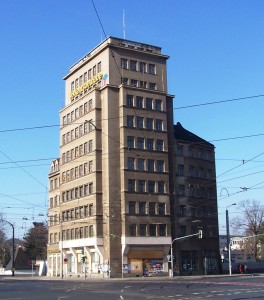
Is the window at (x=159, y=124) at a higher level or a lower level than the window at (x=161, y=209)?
higher

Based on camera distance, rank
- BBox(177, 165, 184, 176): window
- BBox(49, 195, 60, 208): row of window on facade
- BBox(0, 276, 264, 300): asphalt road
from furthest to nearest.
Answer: BBox(49, 195, 60, 208): row of window on facade
BBox(177, 165, 184, 176): window
BBox(0, 276, 264, 300): asphalt road

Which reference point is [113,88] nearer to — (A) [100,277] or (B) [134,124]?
(B) [134,124]

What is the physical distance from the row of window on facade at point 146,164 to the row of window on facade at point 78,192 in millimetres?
6700

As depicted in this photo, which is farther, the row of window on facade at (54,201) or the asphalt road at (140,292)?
the row of window on facade at (54,201)

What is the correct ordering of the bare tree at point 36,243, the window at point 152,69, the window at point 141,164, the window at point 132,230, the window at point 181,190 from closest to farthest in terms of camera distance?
the window at point 132,230, the window at point 141,164, the window at point 152,69, the window at point 181,190, the bare tree at point 36,243

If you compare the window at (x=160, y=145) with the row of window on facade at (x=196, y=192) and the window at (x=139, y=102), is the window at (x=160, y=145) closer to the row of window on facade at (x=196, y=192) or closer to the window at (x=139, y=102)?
the window at (x=139, y=102)

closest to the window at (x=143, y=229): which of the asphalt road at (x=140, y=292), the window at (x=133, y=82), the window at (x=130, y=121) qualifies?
the window at (x=130, y=121)

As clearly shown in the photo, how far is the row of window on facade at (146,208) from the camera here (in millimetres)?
73250

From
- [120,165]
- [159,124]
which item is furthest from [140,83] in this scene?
[120,165]

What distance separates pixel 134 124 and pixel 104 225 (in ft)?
50.0

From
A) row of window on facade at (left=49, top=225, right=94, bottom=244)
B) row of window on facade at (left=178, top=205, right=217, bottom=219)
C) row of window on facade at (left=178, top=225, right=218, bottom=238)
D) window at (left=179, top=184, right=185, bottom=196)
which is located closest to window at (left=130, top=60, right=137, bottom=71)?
window at (left=179, top=184, right=185, bottom=196)

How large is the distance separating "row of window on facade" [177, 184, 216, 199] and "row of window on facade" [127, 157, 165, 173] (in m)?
6.34

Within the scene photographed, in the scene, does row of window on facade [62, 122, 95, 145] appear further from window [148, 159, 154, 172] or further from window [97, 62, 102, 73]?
window [148, 159, 154, 172]

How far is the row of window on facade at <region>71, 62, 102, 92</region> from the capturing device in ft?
259
